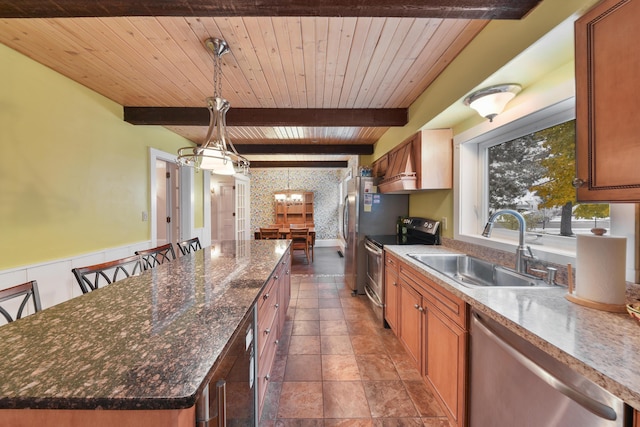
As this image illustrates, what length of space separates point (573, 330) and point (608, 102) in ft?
2.56

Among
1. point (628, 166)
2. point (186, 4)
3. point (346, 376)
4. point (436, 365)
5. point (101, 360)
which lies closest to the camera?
point (101, 360)

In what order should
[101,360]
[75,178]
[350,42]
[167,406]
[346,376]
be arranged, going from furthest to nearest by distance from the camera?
[75,178], [346,376], [350,42], [101,360], [167,406]

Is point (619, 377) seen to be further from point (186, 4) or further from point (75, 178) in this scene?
point (75, 178)

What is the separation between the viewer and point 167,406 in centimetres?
52

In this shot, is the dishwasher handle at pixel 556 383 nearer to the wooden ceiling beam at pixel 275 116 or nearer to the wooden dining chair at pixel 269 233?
the wooden ceiling beam at pixel 275 116

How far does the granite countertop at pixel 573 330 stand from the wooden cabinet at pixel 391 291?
3.17 feet

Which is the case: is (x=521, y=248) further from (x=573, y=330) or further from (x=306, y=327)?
(x=306, y=327)

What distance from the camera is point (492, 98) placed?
1.54 meters

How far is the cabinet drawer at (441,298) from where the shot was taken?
1238 mm

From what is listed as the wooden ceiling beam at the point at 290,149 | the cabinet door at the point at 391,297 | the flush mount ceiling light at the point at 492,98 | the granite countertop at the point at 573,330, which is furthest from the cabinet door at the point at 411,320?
the wooden ceiling beam at the point at 290,149

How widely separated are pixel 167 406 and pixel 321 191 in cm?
713

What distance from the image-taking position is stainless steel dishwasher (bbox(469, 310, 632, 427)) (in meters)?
0.66

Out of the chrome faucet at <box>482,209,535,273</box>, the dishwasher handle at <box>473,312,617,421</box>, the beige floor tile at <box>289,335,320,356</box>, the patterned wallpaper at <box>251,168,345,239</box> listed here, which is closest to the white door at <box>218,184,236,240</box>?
the patterned wallpaper at <box>251,168,345,239</box>

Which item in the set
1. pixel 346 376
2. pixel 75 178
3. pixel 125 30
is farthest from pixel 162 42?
pixel 346 376
